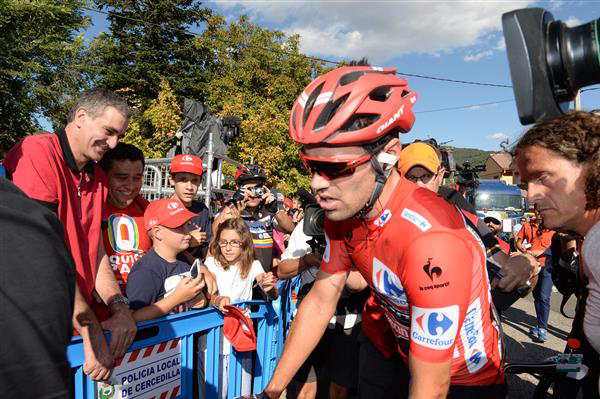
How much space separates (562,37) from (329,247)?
55.6 inches

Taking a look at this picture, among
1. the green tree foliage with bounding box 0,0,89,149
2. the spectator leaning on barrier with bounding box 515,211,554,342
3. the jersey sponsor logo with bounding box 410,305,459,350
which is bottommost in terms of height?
the spectator leaning on barrier with bounding box 515,211,554,342

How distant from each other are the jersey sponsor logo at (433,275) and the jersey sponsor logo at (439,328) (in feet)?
0.27

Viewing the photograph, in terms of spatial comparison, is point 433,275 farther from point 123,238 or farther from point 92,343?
point 123,238

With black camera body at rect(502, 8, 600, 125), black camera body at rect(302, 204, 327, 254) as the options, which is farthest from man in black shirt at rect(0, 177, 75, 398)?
black camera body at rect(302, 204, 327, 254)

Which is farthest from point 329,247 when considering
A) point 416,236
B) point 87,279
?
point 87,279

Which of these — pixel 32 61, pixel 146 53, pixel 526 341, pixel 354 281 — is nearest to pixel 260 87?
A: pixel 146 53

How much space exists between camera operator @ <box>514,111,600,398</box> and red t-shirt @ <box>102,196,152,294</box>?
2.88 metres

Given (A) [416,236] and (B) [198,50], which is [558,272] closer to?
(A) [416,236]

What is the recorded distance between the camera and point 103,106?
279 cm

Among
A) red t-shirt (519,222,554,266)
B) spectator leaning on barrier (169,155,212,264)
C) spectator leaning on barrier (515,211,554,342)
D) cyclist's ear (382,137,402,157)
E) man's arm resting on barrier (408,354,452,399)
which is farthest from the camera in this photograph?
red t-shirt (519,222,554,266)

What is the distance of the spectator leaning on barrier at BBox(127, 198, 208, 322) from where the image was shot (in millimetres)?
2881

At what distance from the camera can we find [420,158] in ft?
12.4

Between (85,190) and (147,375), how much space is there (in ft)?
4.06

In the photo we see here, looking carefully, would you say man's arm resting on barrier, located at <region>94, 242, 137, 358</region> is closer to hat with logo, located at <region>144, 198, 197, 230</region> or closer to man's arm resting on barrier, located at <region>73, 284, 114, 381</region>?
man's arm resting on barrier, located at <region>73, 284, 114, 381</region>
